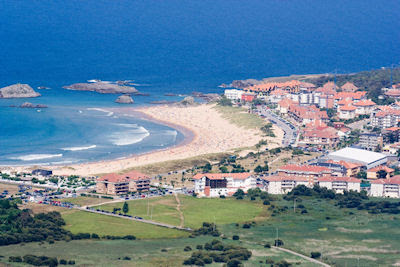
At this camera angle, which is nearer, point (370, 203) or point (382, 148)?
point (370, 203)

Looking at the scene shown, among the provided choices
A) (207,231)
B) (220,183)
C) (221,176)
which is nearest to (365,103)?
(221,176)

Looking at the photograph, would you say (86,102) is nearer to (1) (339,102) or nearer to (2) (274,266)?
(1) (339,102)

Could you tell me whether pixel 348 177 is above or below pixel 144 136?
below

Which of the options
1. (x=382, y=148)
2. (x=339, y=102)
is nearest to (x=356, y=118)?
(x=339, y=102)

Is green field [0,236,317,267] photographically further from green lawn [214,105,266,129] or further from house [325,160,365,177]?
green lawn [214,105,266,129]

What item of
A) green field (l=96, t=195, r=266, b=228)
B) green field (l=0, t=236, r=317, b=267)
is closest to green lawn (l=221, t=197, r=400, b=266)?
green field (l=96, t=195, r=266, b=228)

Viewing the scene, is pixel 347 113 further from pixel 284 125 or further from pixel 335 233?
pixel 335 233

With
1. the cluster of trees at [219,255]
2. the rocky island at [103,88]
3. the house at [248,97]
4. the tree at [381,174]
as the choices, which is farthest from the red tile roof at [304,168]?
the rocky island at [103,88]

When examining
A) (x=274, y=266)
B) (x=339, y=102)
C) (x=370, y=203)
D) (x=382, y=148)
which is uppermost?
(x=339, y=102)
